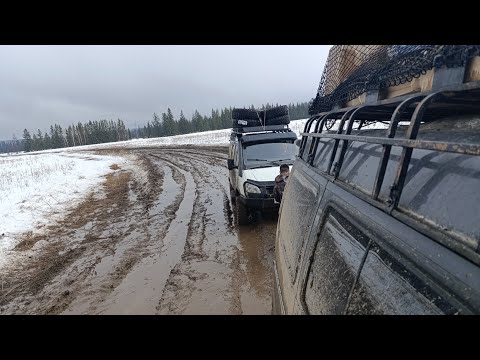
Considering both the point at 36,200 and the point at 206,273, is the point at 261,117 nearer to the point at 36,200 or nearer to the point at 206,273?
the point at 206,273

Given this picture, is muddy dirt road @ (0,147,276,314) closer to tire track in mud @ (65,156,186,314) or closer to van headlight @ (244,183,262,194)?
tire track in mud @ (65,156,186,314)

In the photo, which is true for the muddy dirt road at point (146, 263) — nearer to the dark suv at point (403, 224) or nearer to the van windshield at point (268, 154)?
the van windshield at point (268, 154)

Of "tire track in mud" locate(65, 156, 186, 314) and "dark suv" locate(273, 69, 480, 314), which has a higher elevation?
"dark suv" locate(273, 69, 480, 314)

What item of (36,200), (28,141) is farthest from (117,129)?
(36,200)

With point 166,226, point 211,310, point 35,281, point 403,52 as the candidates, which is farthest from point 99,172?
point 403,52

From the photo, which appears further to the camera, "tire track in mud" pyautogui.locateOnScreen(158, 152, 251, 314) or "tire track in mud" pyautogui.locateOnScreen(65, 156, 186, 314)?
"tire track in mud" pyautogui.locateOnScreen(65, 156, 186, 314)

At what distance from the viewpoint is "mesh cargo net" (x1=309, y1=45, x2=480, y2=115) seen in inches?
72.9

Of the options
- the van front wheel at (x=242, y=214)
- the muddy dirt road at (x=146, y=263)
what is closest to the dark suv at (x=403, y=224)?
the muddy dirt road at (x=146, y=263)

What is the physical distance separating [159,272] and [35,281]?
2.36m

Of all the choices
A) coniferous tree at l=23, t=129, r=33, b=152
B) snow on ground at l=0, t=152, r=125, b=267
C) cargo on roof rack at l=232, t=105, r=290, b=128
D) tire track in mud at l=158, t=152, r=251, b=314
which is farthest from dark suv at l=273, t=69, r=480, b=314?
coniferous tree at l=23, t=129, r=33, b=152

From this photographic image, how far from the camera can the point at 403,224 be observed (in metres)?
1.24

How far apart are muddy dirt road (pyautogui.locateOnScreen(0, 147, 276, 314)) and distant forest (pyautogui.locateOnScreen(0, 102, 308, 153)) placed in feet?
280

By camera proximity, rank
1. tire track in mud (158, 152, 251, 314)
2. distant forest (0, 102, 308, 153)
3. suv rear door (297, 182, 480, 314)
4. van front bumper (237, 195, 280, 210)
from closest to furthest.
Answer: suv rear door (297, 182, 480, 314) → tire track in mud (158, 152, 251, 314) → van front bumper (237, 195, 280, 210) → distant forest (0, 102, 308, 153)
